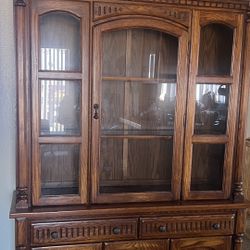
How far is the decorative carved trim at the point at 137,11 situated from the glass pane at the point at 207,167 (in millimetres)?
Answer: 699

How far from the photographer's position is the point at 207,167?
1.78 m

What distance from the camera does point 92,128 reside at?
1584 mm

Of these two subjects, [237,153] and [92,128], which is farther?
[237,153]

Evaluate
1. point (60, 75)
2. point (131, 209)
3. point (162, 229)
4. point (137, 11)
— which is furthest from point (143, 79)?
point (162, 229)

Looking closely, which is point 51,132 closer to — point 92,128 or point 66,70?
point 92,128

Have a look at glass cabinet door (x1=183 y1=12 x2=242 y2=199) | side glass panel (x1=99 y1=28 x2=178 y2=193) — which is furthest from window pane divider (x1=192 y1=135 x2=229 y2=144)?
side glass panel (x1=99 y1=28 x2=178 y2=193)

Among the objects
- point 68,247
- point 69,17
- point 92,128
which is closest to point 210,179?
point 92,128

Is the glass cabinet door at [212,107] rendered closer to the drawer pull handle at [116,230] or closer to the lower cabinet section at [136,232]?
the lower cabinet section at [136,232]

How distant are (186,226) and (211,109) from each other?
2.18ft

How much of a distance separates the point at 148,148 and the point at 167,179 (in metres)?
0.20

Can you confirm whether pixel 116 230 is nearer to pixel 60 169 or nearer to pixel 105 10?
pixel 60 169

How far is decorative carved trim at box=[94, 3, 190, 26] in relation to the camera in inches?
59.9

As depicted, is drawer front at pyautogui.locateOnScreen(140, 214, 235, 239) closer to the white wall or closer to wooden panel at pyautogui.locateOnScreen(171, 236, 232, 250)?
wooden panel at pyautogui.locateOnScreen(171, 236, 232, 250)

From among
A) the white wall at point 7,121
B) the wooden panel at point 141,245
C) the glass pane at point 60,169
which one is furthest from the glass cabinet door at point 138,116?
the white wall at point 7,121
